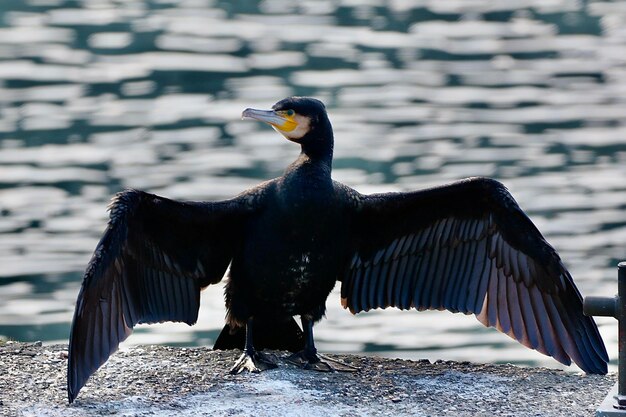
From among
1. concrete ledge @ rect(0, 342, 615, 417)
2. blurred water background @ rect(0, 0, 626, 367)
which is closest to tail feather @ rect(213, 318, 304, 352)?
concrete ledge @ rect(0, 342, 615, 417)

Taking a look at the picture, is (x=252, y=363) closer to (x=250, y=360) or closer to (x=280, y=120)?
(x=250, y=360)

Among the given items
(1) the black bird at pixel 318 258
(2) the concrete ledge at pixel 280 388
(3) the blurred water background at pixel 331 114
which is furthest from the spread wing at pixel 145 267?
(3) the blurred water background at pixel 331 114

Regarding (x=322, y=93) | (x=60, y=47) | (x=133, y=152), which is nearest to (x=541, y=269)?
(x=133, y=152)

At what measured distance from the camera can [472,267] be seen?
24.2 ft

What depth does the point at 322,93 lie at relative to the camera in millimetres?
17047

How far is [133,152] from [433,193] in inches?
335

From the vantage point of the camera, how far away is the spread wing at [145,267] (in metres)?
6.57

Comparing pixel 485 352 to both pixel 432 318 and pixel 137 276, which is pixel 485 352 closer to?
pixel 432 318

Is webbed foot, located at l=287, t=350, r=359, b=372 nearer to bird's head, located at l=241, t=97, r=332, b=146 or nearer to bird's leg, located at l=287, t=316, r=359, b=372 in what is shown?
bird's leg, located at l=287, t=316, r=359, b=372

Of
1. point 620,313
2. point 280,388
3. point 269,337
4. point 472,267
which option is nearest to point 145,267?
point 269,337

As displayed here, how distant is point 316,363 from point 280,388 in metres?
0.50

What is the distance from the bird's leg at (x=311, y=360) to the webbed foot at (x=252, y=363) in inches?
5.4

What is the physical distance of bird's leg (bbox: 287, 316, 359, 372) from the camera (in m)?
7.12

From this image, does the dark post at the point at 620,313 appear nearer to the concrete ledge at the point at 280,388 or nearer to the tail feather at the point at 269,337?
the concrete ledge at the point at 280,388
